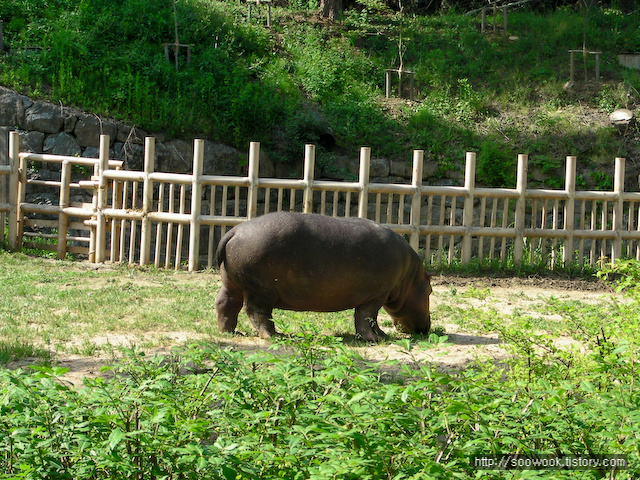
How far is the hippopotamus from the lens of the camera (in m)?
7.25

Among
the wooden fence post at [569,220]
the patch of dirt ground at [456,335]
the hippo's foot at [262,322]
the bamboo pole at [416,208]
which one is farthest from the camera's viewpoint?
the wooden fence post at [569,220]

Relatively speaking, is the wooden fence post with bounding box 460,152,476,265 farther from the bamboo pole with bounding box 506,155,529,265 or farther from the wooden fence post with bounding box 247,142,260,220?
the wooden fence post with bounding box 247,142,260,220

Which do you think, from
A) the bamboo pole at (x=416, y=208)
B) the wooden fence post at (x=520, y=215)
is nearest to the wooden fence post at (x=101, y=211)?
the bamboo pole at (x=416, y=208)

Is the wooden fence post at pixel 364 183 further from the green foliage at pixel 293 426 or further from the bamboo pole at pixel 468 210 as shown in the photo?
the green foliage at pixel 293 426

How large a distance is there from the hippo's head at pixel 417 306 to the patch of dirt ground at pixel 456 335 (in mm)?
347

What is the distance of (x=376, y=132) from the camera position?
57.5ft

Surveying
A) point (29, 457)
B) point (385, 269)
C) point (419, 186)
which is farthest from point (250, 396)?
point (419, 186)

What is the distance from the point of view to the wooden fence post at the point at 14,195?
41.5ft

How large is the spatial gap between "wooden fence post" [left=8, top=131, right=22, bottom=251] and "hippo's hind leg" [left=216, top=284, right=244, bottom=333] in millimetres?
6568

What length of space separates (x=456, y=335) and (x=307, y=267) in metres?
2.12

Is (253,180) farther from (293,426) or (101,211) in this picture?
(293,426)

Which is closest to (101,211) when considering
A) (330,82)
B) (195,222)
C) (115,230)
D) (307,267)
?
(115,230)

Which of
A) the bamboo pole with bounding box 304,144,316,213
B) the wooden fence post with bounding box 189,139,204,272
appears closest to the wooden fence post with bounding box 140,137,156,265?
the wooden fence post with bounding box 189,139,204,272

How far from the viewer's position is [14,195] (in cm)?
1270
